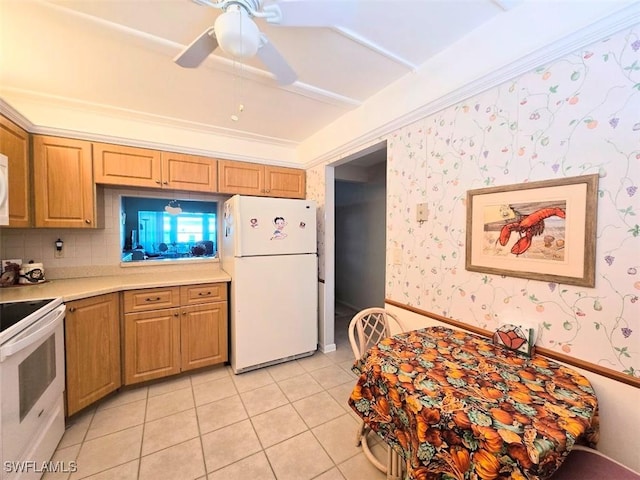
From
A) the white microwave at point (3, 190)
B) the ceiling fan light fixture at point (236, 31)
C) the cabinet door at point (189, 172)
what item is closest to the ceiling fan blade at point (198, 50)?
the ceiling fan light fixture at point (236, 31)

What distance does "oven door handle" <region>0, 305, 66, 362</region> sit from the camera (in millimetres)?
1163

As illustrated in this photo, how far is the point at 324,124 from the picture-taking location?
270 cm

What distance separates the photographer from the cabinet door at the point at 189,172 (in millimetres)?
2492

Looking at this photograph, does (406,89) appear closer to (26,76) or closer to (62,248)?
(26,76)

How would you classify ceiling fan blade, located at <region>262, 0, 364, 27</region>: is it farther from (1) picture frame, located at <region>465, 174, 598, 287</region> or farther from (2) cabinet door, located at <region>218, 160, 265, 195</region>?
(2) cabinet door, located at <region>218, 160, 265, 195</region>

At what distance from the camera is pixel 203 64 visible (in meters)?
1.72

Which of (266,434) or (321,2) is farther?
(266,434)

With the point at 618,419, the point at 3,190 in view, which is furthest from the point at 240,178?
the point at 618,419

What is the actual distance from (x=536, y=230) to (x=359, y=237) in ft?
10.6

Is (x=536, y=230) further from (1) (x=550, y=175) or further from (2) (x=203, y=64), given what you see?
(2) (x=203, y=64)

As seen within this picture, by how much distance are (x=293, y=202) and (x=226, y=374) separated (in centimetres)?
178

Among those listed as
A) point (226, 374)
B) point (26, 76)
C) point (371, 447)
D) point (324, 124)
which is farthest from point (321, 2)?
point (226, 374)

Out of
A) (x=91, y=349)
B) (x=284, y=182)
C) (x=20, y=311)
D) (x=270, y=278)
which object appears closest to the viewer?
(x=20, y=311)

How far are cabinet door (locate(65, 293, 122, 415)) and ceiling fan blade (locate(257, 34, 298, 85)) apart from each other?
6.65 ft
